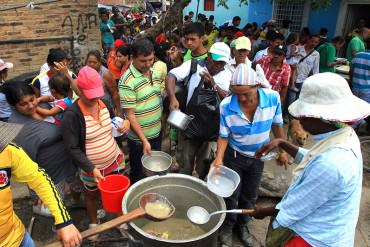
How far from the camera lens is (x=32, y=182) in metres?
1.83

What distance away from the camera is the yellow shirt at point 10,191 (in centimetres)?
172

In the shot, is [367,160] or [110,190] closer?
[110,190]

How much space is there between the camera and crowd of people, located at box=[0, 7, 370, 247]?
1.59 meters

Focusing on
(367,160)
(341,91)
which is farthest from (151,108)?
(367,160)

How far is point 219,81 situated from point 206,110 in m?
0.34

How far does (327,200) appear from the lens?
1615 mm

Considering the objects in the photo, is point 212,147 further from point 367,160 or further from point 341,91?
point 367,160

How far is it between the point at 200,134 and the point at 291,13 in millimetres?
10748

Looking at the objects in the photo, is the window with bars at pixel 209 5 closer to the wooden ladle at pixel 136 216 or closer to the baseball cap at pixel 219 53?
the baseball cap at pixel 219 53

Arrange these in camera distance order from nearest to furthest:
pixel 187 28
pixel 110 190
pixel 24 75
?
pixel 110 190
pixel 187 28
pixel 24 75

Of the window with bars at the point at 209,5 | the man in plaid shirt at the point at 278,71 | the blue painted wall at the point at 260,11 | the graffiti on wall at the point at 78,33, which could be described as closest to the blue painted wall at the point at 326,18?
the blue painted wall at the point at 260,11

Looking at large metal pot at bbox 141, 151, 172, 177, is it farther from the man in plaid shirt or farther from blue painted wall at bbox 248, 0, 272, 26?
blue painted wall at bbox 248, 0, 272, 26

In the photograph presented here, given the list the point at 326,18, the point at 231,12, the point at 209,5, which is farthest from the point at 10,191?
the point at 209,5

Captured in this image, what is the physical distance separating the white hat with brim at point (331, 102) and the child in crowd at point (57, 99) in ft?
7.41
